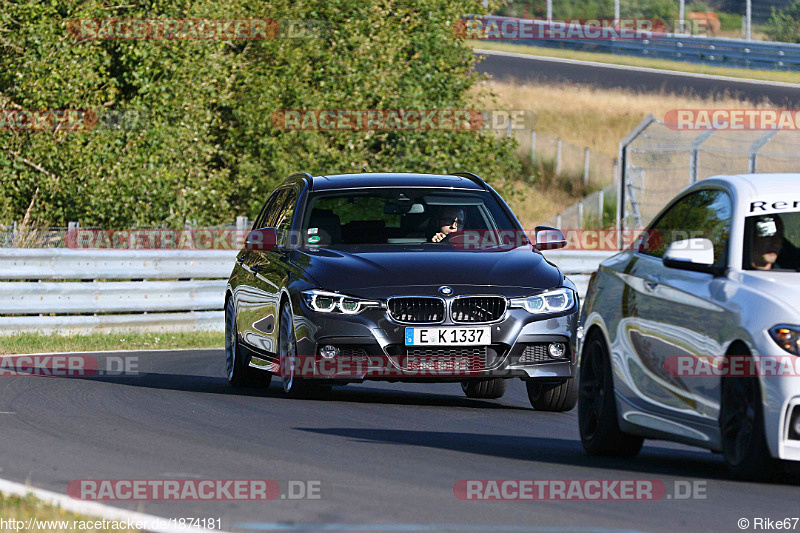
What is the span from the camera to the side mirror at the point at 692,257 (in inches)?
304

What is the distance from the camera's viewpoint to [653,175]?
29641mm

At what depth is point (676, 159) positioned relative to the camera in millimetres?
32906

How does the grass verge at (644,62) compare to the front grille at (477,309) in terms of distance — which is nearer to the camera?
the front grille at (477,309)

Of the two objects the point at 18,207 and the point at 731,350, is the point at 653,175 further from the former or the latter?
the point at 731,350

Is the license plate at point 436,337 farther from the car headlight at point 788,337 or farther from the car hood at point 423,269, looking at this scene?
the car headlight at point 788,337

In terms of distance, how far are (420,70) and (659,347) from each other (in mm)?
23078

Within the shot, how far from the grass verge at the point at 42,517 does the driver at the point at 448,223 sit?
6097mm

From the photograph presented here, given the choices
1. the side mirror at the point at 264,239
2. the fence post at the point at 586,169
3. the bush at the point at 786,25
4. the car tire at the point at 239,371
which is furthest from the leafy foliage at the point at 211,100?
the bush at the point at 786,25

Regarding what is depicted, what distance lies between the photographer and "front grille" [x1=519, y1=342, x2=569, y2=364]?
11.3 metres

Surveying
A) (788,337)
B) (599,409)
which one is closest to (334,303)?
(599,409)

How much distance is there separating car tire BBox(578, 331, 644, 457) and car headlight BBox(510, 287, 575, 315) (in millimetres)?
1920

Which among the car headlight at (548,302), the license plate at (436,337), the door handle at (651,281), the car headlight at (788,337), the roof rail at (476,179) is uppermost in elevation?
the car headlight at (788,337)

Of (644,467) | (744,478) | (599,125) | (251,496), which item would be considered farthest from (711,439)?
(599,125)

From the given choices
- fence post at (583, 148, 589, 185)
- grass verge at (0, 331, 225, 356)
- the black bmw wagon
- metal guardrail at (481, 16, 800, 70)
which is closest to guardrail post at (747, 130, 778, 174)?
grass verge at (0, 331, 225, 356)
